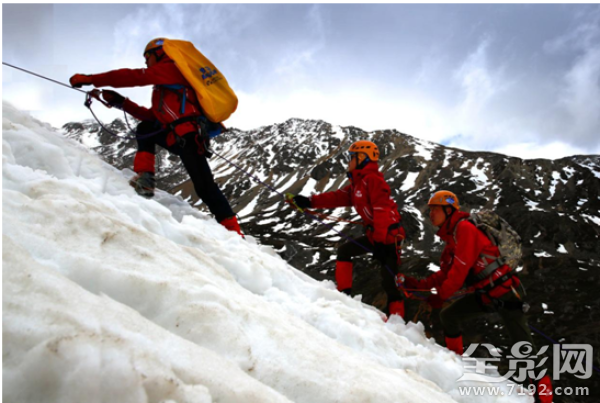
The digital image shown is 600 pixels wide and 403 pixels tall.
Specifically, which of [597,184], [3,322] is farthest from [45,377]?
[597,184]

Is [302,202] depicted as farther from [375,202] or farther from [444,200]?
[444,200]

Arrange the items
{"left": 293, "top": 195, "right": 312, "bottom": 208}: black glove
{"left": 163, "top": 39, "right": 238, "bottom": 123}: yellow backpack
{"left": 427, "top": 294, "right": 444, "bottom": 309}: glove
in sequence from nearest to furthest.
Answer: {"left": 163, "top": 39, "right": 238, "bottom": 123}: yellow backpack < {"left": 427, "top": 294, "right": 444, "bottom": 309}: glove < {"left": 293, "top": 195, "right": 312, "bottom": 208}: black glove

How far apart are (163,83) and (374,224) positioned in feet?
13.6

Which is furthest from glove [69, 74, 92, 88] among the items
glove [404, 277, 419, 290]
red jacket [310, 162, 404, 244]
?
glove [404, 277, 419, 290]

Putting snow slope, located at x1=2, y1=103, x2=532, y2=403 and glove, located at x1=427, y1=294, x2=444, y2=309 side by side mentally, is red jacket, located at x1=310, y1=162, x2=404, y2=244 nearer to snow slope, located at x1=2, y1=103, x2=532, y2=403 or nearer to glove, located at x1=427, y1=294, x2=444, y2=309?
glove, located at x1=427, y1=294, x2=444, y2=309

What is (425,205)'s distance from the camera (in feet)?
210

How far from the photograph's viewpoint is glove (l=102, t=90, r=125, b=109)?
18.8ft

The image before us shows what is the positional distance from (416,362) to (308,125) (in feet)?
587

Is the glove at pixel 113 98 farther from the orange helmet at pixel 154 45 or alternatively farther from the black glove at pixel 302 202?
the black glove at pixel 302 202

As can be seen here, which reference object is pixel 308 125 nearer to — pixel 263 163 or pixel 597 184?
pixel 263 163

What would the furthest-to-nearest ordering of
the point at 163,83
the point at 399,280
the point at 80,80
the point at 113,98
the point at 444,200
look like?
the point at 444,200
the point at 399,280
the point at 113,98
the point at 163,83
the point at 80,80

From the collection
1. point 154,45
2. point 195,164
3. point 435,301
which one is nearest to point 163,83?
point 154,45

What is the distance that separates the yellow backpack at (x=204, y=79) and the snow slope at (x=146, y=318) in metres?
1.83

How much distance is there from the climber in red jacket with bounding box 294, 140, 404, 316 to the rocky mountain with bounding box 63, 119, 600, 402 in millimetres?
2012
